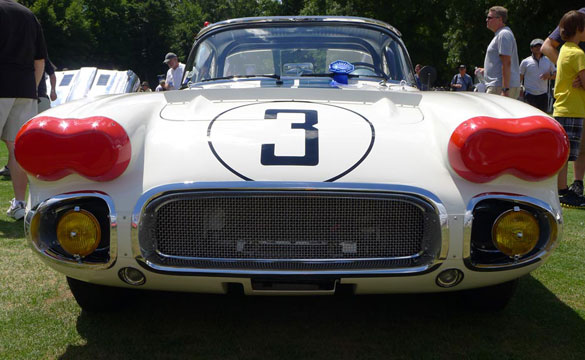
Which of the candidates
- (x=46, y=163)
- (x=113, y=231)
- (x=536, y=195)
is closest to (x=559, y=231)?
(x=536, y=195)

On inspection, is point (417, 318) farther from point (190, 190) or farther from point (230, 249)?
point (190, 190)

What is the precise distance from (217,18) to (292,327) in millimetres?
68854

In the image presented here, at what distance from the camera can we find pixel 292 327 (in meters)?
2.23

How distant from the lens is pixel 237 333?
2.18 m

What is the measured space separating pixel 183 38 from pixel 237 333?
60746 millimetres

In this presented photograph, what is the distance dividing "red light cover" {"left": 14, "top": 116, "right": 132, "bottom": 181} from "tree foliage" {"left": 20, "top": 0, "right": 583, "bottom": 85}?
2141 cm

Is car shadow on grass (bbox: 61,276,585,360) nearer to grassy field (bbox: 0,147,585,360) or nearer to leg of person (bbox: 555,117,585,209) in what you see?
grassy field (bbox: 0,147,585,360)

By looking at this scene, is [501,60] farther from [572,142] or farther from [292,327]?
[292,327]

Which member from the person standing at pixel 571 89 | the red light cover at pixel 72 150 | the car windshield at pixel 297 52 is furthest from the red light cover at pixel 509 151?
the person standing at pixel 571 89

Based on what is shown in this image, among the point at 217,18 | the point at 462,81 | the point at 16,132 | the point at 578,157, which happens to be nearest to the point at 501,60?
the point at 578,157

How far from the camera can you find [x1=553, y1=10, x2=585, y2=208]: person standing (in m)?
4.50

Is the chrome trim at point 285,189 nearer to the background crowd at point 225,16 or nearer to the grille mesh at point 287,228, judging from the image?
the grille mesh at point 287,228

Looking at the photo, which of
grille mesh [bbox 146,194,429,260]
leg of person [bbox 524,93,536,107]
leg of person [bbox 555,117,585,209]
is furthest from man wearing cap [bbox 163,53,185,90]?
grille mesh [bbox 146,194,429,260]

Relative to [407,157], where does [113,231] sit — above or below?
below
